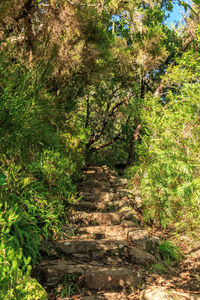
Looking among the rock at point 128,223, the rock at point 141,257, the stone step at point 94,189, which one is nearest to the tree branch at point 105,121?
the stone step at point 94,189

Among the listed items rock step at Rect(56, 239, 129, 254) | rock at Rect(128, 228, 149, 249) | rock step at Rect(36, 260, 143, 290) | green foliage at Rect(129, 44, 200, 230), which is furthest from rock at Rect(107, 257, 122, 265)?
green foliage at Rect(129, 44, 200, 230)

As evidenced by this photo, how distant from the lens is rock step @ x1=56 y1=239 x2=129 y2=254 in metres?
3.49

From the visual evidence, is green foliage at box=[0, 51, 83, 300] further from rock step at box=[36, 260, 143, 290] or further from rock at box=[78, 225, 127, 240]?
rock at box=[78, 225, 127, 240]

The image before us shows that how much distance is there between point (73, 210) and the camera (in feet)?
15.4

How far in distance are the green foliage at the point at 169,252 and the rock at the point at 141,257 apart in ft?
1.03

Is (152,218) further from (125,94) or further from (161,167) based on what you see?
(125,94)

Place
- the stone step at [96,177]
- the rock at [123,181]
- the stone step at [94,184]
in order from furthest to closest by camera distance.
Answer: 1. the stone step at [96,177]
2. the rock at [123,181]
3. the stone step at [94,184]

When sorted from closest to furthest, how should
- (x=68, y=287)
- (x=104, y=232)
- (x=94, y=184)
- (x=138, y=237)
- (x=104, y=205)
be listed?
(x=68, y=287) → (x=138, y=237) → (x=104, y=232) → (x=104, y=205) → (x=94, y=184)

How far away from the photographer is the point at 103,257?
350 centimetres

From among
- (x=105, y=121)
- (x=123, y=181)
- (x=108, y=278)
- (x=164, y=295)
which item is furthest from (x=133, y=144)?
(x=164, y=295)

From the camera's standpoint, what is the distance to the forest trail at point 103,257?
2723mm

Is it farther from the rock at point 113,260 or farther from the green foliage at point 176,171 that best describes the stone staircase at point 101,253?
the green foliage at point 176,171

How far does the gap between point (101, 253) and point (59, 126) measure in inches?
119

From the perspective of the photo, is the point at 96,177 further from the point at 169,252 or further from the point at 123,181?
the point at 169,252
